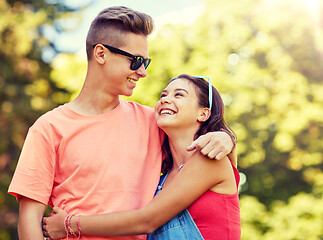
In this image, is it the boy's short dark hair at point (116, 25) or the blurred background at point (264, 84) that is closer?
A: the boy's short dark hair at point (116, 25)

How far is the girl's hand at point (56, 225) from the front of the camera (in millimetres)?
2705

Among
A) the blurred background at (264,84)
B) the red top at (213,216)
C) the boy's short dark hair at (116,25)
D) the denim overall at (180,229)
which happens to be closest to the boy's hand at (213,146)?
the red top at (213,216)

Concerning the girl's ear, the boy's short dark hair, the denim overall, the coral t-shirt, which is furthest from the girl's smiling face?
the denim overall

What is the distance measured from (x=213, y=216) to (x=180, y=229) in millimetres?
213

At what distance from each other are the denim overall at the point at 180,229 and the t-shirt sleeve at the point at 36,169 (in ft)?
2.36

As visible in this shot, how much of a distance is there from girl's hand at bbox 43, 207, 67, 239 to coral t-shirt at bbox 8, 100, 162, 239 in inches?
2.1

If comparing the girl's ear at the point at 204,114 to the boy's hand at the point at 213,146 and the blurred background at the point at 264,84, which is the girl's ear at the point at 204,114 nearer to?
the boy's hand at the point at 213,146

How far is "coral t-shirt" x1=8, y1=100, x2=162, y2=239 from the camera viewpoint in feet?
8.94

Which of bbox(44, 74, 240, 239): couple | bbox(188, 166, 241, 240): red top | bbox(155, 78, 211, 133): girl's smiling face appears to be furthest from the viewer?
bbox(155, 78, 211, 133): girl's smiling face

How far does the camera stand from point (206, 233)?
2.77 metres

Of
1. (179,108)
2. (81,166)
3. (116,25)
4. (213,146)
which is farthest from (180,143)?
(116,25)

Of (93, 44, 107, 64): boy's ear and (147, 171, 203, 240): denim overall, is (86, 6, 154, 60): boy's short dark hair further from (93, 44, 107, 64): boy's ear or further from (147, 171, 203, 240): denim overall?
(147, 171, 203, 240): denim overall

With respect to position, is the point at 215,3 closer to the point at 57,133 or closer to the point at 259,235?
the point at 259,235

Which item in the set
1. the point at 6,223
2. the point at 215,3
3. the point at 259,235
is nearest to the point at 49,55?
the point at 6,223
